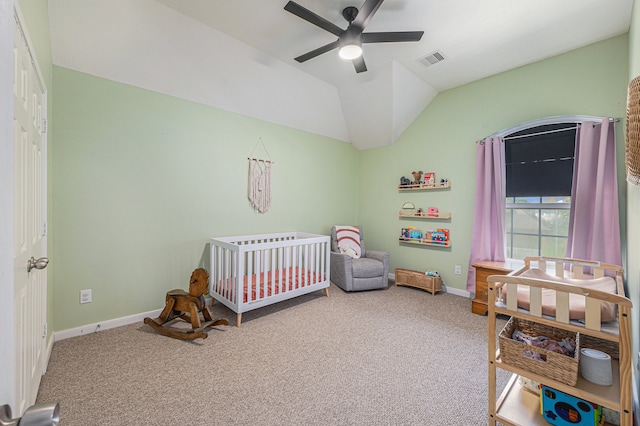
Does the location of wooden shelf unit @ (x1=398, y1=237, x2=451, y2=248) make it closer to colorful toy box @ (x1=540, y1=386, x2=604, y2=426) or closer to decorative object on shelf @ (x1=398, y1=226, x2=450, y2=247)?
decorative object on shelf @ (x1=398, y1=226, x2=450, y2=247)

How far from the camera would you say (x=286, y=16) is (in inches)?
95.0

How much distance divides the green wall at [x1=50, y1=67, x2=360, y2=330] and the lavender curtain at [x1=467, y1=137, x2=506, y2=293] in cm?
261

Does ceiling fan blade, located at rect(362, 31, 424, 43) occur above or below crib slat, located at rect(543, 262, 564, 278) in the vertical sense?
above

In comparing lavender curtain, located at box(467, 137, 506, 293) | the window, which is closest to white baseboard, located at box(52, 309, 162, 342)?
lavender curtain, located at box(467, 137, 506, 293)

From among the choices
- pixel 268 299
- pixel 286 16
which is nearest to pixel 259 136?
pixel 286 16

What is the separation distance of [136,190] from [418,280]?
3.50 meters

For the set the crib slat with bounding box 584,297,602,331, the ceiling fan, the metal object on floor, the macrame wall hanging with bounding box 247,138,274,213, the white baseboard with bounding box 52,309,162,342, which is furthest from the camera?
the macrame wall hanging with bounding box 247,138,274,213

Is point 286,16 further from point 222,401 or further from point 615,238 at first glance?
point 615,238

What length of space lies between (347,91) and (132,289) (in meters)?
3.53

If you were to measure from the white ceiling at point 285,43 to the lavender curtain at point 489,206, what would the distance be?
0.96 metres

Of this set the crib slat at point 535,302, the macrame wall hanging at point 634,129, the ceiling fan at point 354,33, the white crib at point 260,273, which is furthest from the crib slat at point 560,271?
the white crib at point 260,273

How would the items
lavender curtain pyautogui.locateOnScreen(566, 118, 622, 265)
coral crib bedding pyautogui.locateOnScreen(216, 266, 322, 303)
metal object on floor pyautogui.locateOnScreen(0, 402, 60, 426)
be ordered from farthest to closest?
coral crib bedding pyautogui.locateOnScreen(216, 266, 322, 303) < lavender curtain pyautogui.locateOnScreen(566, 118, 622, 265) < metal object on floor pyautogui.locateOnScreen(0, 402, 60, 426)

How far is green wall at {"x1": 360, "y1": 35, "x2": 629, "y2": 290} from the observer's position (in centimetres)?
267

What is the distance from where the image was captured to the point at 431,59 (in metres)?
3.08
